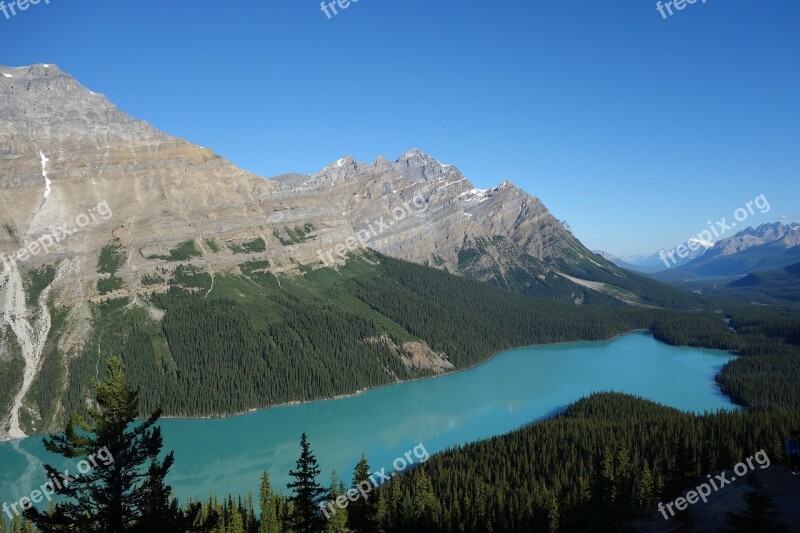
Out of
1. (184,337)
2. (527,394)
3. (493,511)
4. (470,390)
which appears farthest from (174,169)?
(493,511)

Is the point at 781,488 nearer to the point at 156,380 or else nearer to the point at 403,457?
the point at 403,457

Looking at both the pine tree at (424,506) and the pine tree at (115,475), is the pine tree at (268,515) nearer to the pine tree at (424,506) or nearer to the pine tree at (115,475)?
the pine tree at (424,506)

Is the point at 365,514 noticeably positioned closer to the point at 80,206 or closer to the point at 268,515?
the point at 268,515

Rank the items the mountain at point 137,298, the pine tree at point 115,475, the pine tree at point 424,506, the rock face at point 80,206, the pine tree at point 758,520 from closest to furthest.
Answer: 1. the pine tree at point 115,475
2. the pine tree at point 758,520
3. the pine tree at point 424,506
4. the mountain at point 137,298
5. the rock face at point 80,206

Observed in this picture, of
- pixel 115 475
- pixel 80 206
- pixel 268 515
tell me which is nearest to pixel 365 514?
pixel 115 475

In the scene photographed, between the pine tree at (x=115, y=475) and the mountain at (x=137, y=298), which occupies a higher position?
the mountain at (x=137, y=298)

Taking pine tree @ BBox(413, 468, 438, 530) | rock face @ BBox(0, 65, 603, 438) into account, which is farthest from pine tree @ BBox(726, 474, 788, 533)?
rock face @ BBox(0, 65, 603, 438)

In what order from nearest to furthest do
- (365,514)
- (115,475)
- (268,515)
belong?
(115,475)
(365,514)
(268,515)

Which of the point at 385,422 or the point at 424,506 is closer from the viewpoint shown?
the point at 424,506

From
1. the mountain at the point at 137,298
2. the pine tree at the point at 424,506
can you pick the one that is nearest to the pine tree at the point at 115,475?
the pine tree at the point at 424,506

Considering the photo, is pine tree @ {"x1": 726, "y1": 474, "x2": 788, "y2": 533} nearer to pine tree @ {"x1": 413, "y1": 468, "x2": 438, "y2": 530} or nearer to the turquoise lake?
pine tree @ {"x1": 413, "y1": 468, "x2": 438, "y2": 530}
